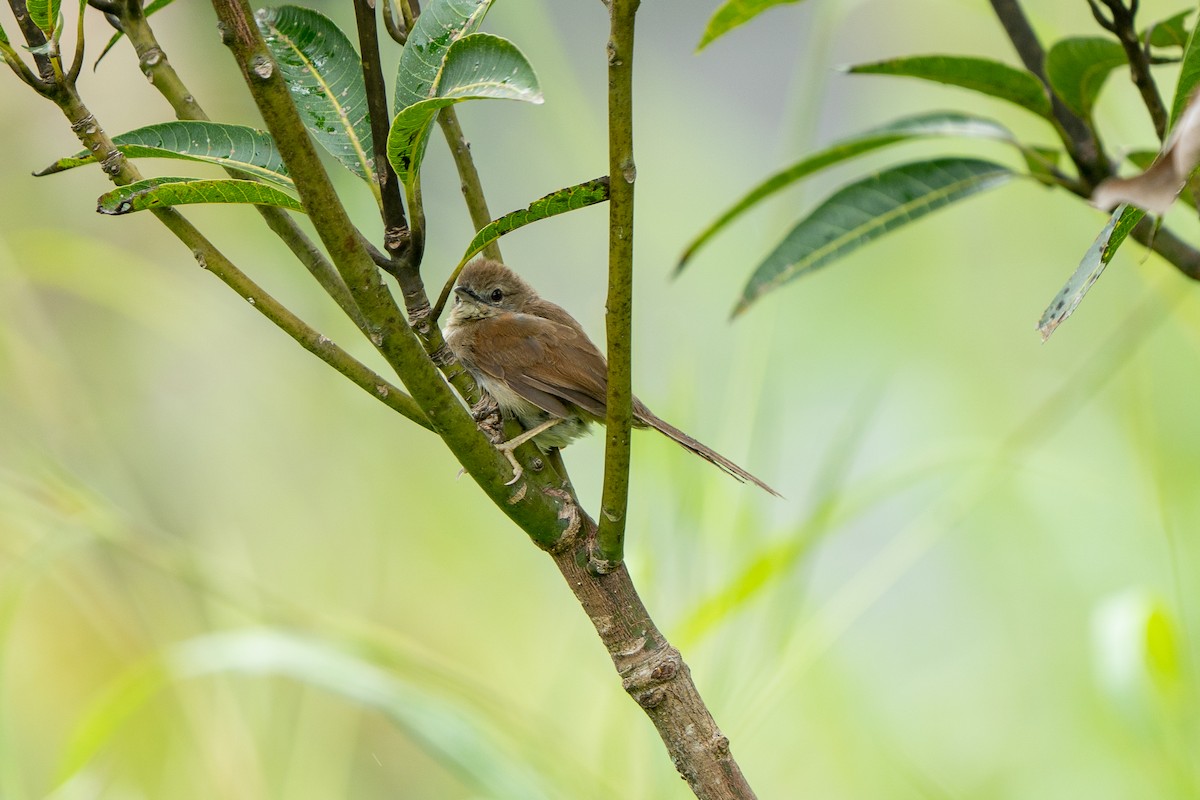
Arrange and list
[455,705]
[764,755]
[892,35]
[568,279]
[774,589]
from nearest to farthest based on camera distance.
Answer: [455,705], [774,589], [764,755], [568,279], [892,35]

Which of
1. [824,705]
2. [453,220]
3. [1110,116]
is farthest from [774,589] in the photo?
[453,220]

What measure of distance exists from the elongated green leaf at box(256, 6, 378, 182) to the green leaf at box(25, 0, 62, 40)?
20 centimetres

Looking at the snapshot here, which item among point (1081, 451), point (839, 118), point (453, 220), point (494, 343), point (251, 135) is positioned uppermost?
point (839, 118)

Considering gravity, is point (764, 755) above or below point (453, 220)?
below

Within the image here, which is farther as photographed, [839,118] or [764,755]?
[839,118]

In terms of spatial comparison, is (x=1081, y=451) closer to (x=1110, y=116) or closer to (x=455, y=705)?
(x=1110, y=116)

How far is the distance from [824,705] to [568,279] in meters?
1.81

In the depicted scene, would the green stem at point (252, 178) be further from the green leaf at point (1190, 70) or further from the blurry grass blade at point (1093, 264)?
the green leaf at point (1190, 70)

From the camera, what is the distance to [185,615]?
3426mm

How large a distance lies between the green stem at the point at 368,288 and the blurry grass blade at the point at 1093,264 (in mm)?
543

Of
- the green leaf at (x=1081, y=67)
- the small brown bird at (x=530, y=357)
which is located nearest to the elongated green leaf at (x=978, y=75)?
the green leaf at (x=1081, y=67)

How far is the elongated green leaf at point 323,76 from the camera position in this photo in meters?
1.13

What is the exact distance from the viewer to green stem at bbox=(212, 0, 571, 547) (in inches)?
35.0

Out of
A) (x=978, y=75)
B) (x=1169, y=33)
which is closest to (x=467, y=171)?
(x=978, y=75)
